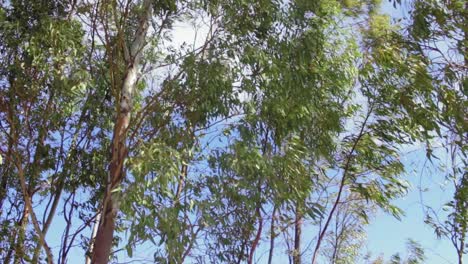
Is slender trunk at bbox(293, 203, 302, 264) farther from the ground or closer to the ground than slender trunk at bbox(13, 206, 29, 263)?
farther from the ground

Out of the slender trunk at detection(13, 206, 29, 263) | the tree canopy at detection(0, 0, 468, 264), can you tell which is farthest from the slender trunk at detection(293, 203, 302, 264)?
the slender trunk at detection(13, 206, 29, 263)

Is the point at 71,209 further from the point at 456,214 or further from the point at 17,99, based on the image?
the point at 456,214

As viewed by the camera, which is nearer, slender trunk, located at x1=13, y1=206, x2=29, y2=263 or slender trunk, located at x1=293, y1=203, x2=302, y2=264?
slender trunk, located at x1=13, y1=206, x2=29, y2=263

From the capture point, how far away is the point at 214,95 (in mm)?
5070

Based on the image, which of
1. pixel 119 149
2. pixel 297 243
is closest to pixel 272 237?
pixel 297 243

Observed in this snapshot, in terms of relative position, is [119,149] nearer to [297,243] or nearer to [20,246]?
[20,246]

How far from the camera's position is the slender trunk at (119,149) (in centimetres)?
459

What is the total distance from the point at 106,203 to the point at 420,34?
2.80 meters

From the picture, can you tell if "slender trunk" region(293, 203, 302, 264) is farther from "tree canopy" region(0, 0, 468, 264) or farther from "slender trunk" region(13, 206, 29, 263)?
"slender trunk" region(13, 206, 29, 263)

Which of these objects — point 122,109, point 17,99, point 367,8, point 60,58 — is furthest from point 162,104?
point 367,8

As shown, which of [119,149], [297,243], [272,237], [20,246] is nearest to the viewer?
[119,149]

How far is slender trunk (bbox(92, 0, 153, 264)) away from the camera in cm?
459

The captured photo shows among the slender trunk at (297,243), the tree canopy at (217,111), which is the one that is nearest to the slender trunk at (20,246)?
the tree canopy at (217,111)

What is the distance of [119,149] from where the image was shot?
483 cm
